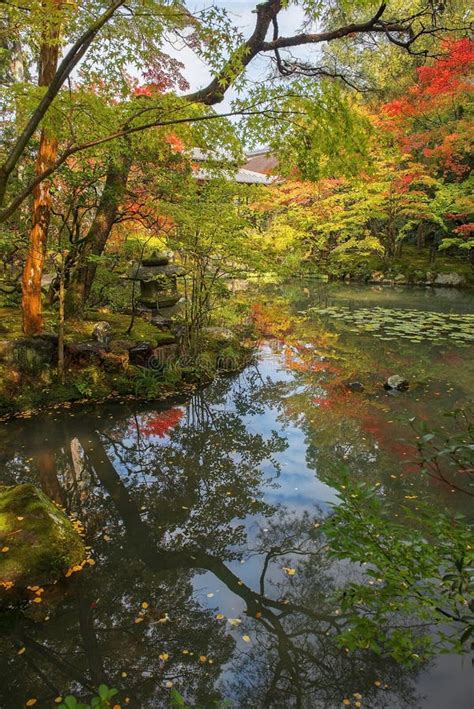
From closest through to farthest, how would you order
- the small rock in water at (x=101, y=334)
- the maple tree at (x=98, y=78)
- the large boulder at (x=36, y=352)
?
the maple tree at (x=98, y=78)
the large boulder at (x=36, y=352)
the small rock in water at (x=101, y=334)

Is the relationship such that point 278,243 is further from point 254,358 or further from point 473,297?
point 254,358

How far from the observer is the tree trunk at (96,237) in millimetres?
8211

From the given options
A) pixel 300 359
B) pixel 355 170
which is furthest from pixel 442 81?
pixel 355 170

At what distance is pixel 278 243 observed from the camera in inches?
711

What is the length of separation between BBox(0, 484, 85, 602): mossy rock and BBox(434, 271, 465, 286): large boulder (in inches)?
799

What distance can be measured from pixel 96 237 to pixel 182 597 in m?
6.86

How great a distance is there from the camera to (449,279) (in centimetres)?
2042

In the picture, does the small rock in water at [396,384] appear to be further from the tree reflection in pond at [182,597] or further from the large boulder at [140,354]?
the large boulder at [140,354]

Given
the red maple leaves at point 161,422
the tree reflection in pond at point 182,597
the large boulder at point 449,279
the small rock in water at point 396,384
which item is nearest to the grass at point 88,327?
the red maple leaves at point 161,422

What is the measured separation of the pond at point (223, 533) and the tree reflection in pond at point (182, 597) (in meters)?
0.01

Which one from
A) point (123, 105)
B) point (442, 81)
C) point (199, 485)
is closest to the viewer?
point (123, 105)

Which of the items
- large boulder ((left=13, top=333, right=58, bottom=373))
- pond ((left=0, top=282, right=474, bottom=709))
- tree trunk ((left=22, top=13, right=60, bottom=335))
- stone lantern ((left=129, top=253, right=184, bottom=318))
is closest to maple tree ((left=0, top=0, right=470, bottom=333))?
tree trunk ((left=22, top=13, right=60, bottom=335))

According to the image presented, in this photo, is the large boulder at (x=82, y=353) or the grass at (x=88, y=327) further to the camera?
the grass at (x=88, y=327)

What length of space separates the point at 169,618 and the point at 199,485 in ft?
6.16
